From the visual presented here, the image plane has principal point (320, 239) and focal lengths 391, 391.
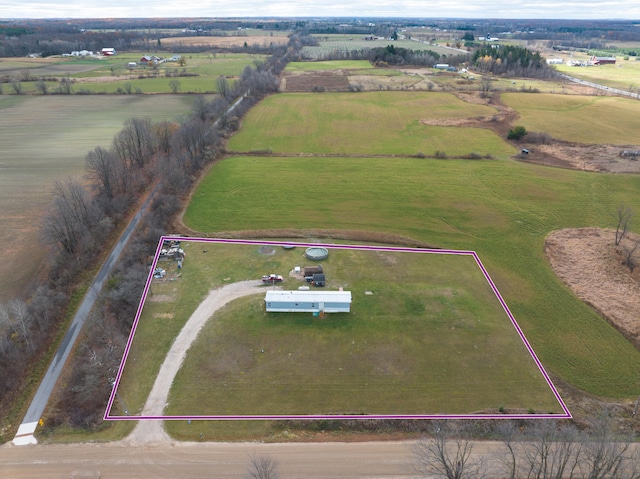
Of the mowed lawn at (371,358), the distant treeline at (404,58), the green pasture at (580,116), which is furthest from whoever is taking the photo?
the distant treeline at (404,58)

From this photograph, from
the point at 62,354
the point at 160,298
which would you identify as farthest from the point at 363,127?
the point at 62,354

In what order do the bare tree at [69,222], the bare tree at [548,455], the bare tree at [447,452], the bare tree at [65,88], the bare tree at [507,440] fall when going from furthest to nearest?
the bare tree at [65,88]
the bare tree at [69,222]
the bare tree at [507,440]
the bare tree at [447,452]
the bare tree at [548,455]

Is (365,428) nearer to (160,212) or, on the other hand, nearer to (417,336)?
(417,336)

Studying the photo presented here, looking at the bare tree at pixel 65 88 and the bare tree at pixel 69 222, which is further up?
the bare tree at pixel 65 88

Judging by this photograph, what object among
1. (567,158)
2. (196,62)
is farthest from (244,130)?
(196,62)

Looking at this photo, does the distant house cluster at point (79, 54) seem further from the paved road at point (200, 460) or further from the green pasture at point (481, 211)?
the paved road at point (200, 460)

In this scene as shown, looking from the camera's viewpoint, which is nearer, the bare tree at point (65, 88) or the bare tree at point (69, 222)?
the bare tree at point (69, 222)

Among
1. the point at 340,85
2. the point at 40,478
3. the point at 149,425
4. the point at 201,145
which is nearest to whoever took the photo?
the point at 40,478

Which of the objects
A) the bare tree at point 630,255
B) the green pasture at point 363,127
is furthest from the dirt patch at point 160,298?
the bare tree at point 630,255
